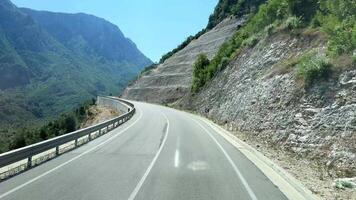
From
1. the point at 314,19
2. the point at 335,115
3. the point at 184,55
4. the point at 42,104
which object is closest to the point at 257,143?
the point at 335,115

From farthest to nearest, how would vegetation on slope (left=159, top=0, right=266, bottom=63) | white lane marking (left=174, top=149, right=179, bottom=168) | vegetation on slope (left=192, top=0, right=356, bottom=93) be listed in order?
vegetation on slope (left=159, top=0, right=266, bottom=63) → vegetation on slope (left=192, top=0, right=356, bottom=93) → white lane marking (left=174, top=149, right=179, bottom=168)

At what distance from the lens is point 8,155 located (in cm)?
1403

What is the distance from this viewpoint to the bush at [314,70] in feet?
69.5

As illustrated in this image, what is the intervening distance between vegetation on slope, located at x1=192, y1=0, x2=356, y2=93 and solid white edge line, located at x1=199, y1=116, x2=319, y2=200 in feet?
15.8

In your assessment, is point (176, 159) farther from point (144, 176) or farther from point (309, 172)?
point (309, 172)

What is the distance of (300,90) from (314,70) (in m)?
1.27

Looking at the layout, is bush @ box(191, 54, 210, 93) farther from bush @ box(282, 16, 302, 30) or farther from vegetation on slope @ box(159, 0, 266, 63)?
vegetation on slope @ box(159, 0, 266, 63)

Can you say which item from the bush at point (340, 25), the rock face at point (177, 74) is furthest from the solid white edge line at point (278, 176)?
the rock face at point (177, 74)

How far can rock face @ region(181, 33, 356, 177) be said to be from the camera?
16.2 m

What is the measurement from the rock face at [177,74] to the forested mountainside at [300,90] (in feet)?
112

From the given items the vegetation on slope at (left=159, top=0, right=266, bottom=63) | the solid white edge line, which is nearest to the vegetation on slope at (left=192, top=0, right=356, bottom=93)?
the solid white edge line

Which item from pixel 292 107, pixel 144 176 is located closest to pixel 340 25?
pixel 292 107

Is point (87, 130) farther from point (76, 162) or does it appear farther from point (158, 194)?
point (158, 194)

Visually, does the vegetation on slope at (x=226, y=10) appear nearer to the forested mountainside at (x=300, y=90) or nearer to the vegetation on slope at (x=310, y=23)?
the vegetation on slope at (x=310, y=23)
